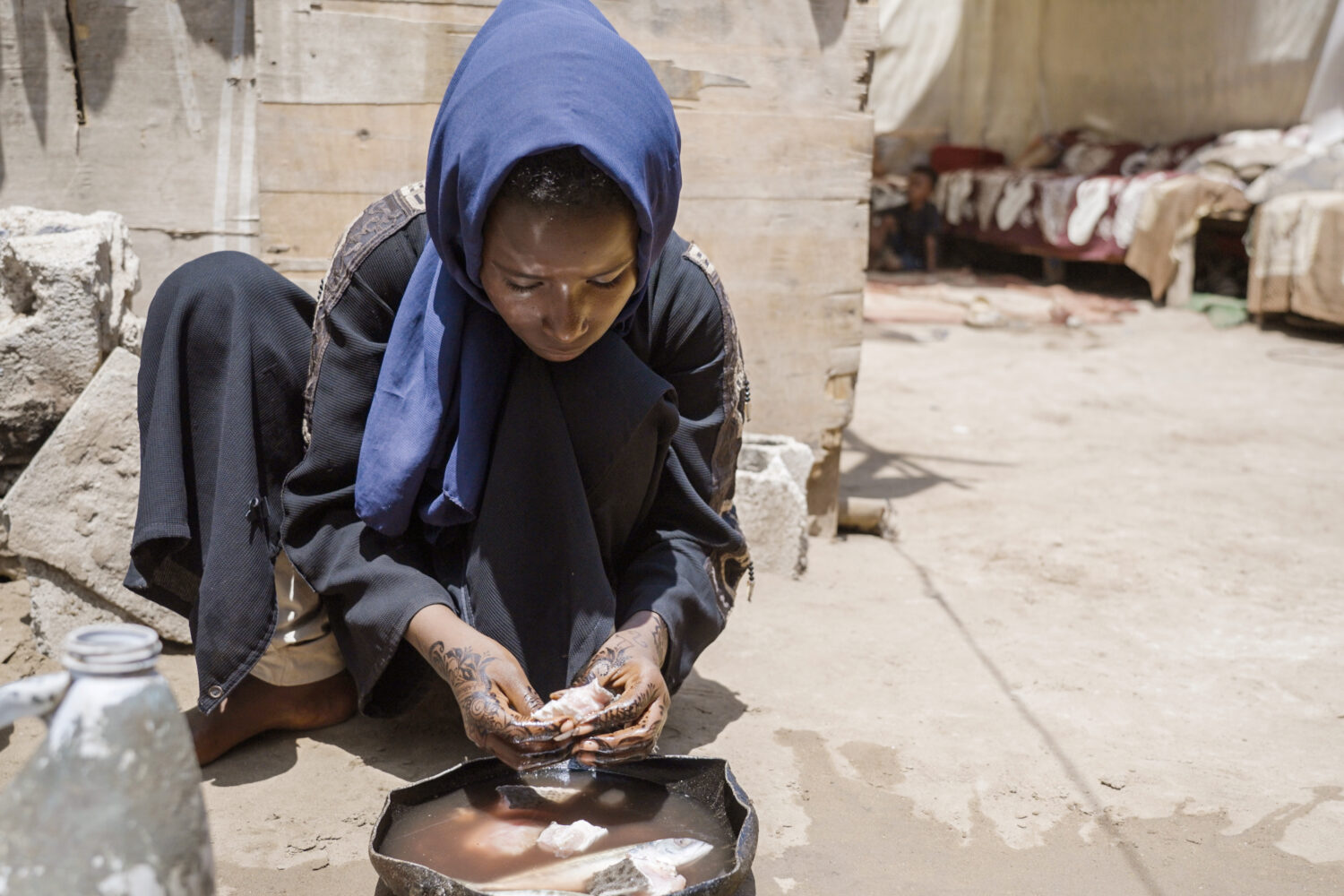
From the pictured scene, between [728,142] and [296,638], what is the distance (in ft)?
6.38

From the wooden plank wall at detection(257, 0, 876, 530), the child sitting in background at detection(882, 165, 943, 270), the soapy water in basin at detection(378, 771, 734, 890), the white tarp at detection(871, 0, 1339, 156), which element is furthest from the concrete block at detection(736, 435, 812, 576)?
the child sitting in background at detection(882, 165, 943, 270)

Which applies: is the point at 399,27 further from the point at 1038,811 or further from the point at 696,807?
the point at 1038,811

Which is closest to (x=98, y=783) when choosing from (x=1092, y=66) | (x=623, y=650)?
(x=623, y=650)

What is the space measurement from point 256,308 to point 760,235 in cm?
179

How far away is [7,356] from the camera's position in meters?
2.46

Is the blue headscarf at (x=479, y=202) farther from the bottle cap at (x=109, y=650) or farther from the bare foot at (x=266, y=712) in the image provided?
the bottle cap at (x=109, y=650)

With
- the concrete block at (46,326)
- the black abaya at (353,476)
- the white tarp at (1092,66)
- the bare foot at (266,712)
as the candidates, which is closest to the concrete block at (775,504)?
the black abaya at (353,476)

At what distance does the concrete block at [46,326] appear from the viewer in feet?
8.07

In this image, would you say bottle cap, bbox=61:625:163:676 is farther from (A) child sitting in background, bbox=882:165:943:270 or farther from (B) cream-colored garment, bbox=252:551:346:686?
(A) child sitting in background, bbox=882:165:943:270

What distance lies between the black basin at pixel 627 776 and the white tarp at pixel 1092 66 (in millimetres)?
9826

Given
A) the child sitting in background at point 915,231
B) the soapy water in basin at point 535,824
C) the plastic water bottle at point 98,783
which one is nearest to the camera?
the plastic water bottle at point 98,783

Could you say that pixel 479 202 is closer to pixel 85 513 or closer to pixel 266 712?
pixel 266 712

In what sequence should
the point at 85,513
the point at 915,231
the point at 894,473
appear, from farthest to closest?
the point at 915,231 → the point at 894,473 → the point at 85,513

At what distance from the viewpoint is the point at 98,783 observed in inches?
37.7
